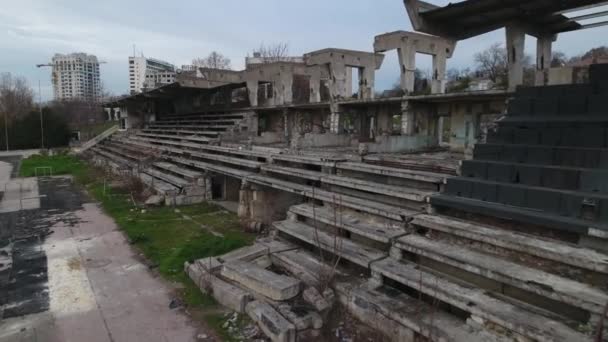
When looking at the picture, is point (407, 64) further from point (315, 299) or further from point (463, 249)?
point (315, 299)

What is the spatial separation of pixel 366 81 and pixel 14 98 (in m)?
51.8

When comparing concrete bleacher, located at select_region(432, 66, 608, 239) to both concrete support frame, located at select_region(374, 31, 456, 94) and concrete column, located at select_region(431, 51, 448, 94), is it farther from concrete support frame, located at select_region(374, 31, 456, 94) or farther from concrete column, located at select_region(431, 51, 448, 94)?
concrete column, located at select_region(431, 51, 448, 94)

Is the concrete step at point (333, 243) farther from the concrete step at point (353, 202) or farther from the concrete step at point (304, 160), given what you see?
the concrete step at point (304, 160)

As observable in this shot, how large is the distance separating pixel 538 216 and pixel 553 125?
1.54m

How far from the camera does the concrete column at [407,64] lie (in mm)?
11078

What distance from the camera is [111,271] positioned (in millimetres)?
6238

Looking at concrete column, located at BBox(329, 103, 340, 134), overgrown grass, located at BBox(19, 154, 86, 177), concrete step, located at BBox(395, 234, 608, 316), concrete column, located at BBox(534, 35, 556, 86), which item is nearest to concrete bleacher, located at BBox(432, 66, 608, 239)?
concrete step, located at BBox(395, 234, 608, 316)

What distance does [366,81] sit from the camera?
47.0ft

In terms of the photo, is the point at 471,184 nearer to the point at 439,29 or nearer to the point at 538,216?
the point at 538,216

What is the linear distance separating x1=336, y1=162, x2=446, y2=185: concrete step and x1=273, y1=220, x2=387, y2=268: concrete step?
1447 mm

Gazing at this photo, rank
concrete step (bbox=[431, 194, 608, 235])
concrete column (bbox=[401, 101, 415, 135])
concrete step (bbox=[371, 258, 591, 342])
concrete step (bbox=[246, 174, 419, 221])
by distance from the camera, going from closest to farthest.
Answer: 1. concrete step (bbox=[371, 258, 591, 342])
2. concrete step (bbox=[431, 194, 608, 235])
3. concrete step (bbox=[246, 174, 419, 221])
4. concrete column (bbox=[401, 101, 415, 135])

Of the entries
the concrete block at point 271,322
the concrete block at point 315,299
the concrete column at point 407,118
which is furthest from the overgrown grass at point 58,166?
the concrete block at point 315,299

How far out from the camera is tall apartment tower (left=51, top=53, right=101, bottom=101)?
69312mm

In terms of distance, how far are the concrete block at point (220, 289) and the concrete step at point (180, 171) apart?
266 inches
